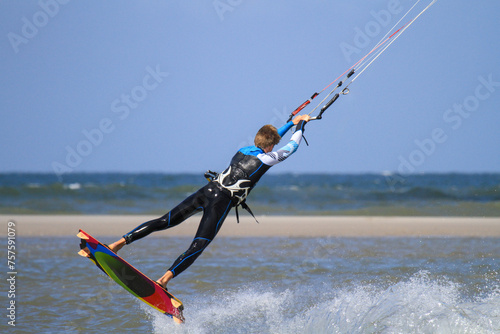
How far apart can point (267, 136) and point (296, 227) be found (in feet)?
28.6

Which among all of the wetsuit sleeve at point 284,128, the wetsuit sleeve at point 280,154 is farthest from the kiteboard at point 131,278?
the wetsuit sleeve at point 284,128

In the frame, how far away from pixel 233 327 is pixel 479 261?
5834mm

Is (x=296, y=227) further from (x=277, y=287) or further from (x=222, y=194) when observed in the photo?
(x=222, y=194)

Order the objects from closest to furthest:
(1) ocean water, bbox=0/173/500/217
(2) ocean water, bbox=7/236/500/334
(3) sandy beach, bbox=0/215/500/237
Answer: (2) ocean water, bbox=7/236/500/334 → (3) sandy beach, bbox=0/215/500/237 → (1) ocean water, bbox=0/173/500/217

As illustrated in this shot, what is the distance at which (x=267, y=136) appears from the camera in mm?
6668

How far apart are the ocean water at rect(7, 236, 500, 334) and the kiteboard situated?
0.40 m

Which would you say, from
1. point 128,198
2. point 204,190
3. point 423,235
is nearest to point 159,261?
point 204,190

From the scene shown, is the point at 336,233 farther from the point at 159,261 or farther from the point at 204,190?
the point at 204,190

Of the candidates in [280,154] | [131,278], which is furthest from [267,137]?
[131,278]

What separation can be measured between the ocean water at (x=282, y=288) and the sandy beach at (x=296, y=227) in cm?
128

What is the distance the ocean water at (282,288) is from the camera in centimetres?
592

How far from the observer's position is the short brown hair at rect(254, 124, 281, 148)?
666 cm

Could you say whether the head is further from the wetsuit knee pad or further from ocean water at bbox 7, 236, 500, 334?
ocean water at bbox 7, 236, 500, 334

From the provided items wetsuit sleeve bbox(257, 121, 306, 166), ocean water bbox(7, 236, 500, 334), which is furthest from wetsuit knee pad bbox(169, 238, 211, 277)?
wetsuit sleeve bbox(257, 121, 306, 166)
